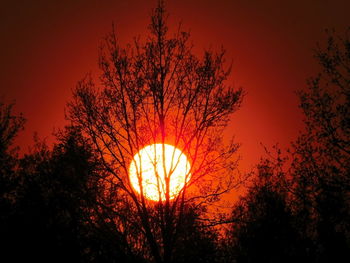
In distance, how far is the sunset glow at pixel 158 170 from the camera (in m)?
11.9

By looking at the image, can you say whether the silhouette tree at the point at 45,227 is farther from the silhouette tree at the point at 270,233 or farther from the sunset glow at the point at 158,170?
the silhouette tree at the point at 270,233

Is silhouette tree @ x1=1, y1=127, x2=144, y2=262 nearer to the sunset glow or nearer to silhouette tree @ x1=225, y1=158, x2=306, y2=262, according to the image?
the sunset glow

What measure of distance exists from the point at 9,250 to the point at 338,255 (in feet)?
69.1

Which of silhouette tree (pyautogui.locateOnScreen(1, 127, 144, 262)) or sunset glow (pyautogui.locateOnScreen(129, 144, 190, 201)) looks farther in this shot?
silhouette tree (pyautogui.locateOnScreen(1, 127, 144, 262))

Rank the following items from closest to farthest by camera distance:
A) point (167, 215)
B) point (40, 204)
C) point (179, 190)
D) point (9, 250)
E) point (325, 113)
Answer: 1. point (167, 215)
2. point (179, 190)
3. point (325, 113)
4. point (9, 250)
5. point (40, 204)

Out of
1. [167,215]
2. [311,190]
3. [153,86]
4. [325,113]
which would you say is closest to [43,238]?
[167,215]

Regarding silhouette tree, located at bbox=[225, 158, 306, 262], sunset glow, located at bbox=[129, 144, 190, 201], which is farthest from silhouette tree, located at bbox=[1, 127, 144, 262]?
silhouette tree, located at bbox=[225, 158, 306, 262]

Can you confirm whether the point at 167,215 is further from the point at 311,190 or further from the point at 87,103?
the point at 311,190

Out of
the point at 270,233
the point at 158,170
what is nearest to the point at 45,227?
the point at 158,170

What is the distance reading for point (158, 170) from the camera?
12039 mm

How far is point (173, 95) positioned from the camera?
12695 mm

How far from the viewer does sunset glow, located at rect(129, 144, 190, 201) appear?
39.0 ft

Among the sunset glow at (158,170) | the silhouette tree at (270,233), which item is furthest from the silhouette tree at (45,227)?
the silhouette tree at (270,233)

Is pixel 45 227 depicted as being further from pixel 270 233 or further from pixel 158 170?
pixel 270 233
